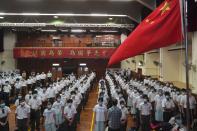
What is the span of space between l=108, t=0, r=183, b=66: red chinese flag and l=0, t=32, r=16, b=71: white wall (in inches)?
1421

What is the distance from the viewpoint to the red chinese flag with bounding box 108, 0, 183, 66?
457 centimetres

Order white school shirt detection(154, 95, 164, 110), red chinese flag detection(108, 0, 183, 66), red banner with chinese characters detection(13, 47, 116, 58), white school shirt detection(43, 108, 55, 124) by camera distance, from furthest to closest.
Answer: red banner with chinese characters detection(13, 47, 116, 58), white school shirt detection(154, 95, 164, 110), white school shirt detection(43, 108, 55, 124), red chinese flag detection(108, 0, 183, 66)

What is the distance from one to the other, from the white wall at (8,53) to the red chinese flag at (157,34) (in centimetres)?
3609

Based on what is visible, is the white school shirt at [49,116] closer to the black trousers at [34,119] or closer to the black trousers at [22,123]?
the black trousers at [22,123]

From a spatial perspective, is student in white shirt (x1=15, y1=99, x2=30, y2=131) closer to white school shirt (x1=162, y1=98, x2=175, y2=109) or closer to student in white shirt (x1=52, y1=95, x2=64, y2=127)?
student in white shirt (x1=52, y1=95, x2=64, y2=127)

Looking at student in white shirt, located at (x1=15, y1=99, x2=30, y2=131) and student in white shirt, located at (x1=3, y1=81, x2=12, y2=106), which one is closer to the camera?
student in white shirt, located at (x1=15, y1=99, x2=30, y2=131)

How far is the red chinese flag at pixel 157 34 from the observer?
180 inches

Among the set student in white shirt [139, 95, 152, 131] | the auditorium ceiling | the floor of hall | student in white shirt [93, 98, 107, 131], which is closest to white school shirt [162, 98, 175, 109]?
student in white shirt [139, 95, 152, 131]

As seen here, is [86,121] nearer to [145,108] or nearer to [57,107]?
[145,108]

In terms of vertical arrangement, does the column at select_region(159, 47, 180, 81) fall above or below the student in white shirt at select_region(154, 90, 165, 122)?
above

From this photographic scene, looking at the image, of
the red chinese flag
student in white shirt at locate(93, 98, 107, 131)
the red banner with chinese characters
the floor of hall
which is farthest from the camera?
the red banner with chinese characters

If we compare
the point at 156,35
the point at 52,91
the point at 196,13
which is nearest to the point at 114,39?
the point at 52,91

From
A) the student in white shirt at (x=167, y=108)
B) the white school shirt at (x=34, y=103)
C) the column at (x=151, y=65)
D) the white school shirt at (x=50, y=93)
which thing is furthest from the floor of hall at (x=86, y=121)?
the column at (x=151, y=65)

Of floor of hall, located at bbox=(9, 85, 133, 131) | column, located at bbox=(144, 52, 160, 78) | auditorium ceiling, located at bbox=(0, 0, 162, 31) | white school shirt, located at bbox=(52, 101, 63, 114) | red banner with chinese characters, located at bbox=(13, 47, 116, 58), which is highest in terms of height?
auditorium ceiling, located at bbox=(0, 0, 162, 31)
